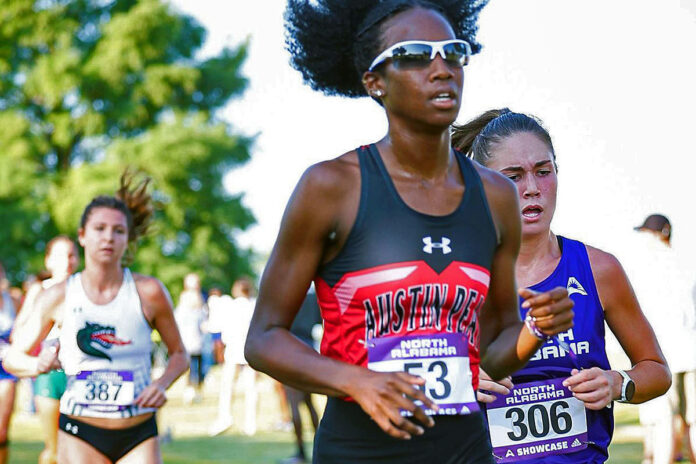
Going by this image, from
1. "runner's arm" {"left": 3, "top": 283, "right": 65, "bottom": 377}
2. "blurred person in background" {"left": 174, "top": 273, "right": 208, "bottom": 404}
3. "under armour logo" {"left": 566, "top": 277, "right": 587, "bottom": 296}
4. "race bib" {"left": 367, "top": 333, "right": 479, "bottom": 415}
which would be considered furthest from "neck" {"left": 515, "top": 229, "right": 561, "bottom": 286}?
→ "blurred person in background" {"left": 174, "top": 273, "right": 208, "bottom": 404}

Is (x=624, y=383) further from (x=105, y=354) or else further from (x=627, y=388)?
(x=105, y=354)

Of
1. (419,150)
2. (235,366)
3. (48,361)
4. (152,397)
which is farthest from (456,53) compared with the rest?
(235,366)

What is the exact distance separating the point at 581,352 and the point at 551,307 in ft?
3.43

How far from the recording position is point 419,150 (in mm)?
2586

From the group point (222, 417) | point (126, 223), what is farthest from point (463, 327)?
point (222, 417)

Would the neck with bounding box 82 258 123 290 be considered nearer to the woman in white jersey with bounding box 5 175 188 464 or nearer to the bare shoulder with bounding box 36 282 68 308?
the woman in white jersey with bounding box 5 175 188 464

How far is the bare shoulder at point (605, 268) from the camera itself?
138 inches

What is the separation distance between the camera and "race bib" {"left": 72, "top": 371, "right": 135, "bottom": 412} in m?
5.45

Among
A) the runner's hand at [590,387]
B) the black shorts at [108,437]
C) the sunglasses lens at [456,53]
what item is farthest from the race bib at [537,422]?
the black shorts at [108,437]

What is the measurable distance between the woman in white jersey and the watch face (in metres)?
2.93

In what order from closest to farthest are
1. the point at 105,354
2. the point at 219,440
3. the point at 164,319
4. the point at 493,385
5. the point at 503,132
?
the point at 493,385
the point at 503,132
the point at 105,354
the point at 164,319
the point at 219,440

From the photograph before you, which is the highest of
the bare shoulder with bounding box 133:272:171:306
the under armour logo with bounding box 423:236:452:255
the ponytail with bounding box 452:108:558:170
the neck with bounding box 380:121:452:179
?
the ponytail with bounding box 452:108:558:170

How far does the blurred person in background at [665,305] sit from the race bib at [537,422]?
4.97 metres

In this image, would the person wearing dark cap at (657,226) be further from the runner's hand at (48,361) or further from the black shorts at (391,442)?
the black shorts at (391,442)
